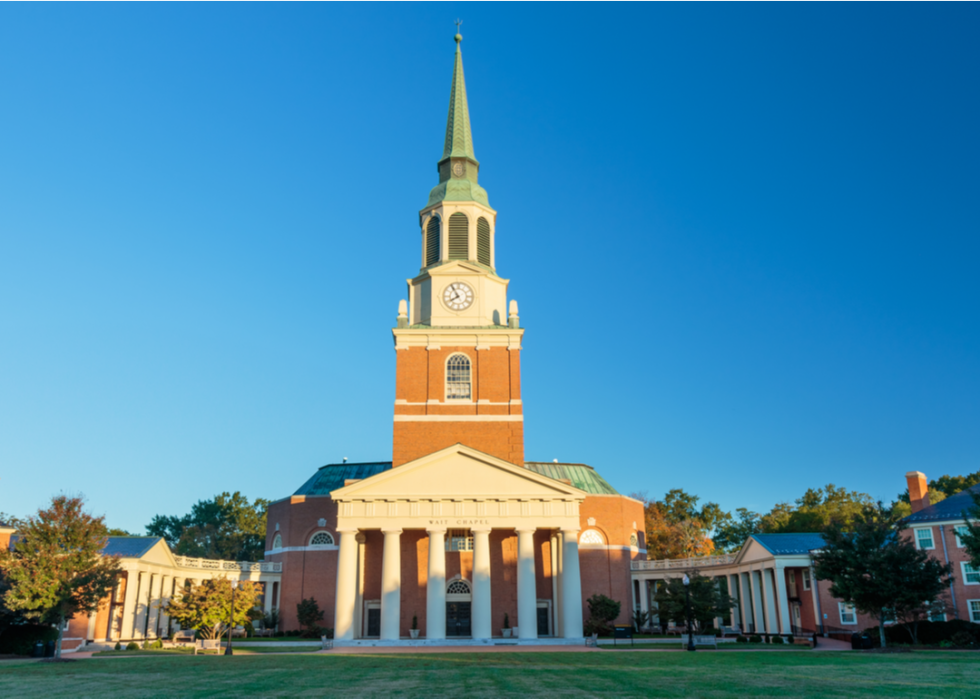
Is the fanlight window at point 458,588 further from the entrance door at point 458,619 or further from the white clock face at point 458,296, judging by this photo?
the white clock face at point 458,296

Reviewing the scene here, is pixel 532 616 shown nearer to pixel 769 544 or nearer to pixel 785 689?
pixel 769 544

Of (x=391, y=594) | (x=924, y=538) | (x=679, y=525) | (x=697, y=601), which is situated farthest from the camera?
(x=679, y=525)

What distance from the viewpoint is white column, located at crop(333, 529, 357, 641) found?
41050mm

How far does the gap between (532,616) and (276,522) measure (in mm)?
23852

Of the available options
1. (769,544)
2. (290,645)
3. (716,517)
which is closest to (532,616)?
(290,645)

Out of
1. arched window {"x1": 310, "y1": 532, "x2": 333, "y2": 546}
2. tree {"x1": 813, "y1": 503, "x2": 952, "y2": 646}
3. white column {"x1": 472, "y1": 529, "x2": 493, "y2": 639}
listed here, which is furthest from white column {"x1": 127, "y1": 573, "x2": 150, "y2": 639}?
tree {"x1": 813, "y1": 503, "x2": 952, "y2": 646}

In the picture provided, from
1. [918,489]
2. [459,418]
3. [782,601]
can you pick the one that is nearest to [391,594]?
[459,418]

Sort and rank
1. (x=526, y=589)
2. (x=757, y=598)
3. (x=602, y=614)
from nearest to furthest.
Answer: (x=526, y=589)
(x=602, y=614)
(x=757, y=598)

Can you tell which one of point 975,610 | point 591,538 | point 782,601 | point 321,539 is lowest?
point 975,610

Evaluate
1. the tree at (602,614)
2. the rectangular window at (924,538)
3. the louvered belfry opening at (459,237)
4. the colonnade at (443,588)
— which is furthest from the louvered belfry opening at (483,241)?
the rectangular window at (924,538)

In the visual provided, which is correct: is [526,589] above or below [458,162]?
below

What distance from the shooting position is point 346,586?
4184 centimetres

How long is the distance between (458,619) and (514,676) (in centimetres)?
2543

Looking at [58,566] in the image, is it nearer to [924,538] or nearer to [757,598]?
[757,598]
